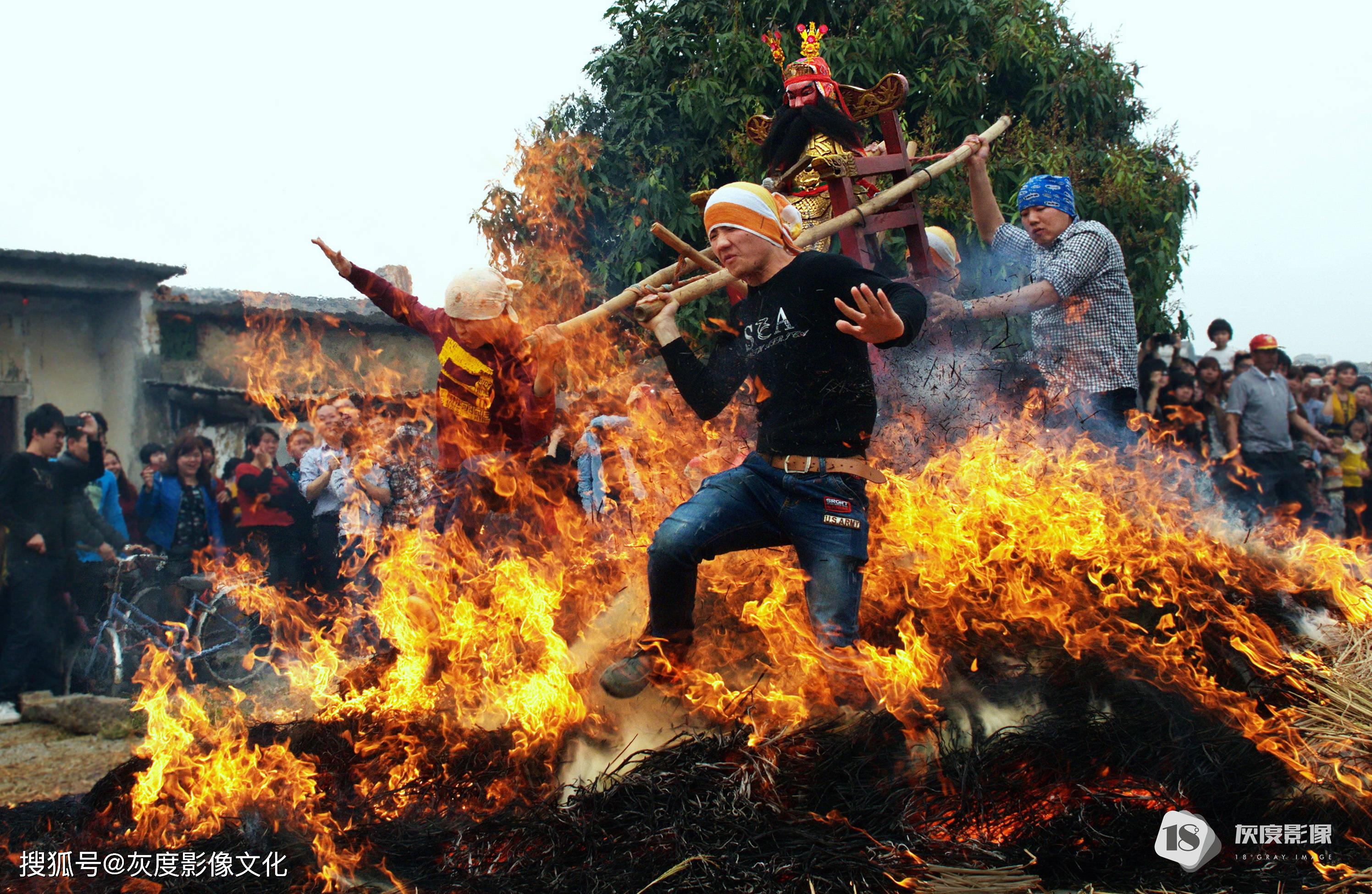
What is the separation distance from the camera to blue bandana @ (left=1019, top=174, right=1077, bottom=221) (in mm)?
4781

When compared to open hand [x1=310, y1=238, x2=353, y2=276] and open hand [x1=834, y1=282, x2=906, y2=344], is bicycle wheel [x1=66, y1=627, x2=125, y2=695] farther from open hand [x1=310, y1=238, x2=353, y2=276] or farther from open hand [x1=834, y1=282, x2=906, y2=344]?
open hand [x1=834, y1=282, x2=906, y2=344]

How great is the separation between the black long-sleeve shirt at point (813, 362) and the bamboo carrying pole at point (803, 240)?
0.38 m

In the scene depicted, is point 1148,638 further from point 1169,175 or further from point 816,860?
point 1169,175

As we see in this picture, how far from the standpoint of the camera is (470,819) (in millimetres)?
3293

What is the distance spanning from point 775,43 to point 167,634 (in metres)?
6.81

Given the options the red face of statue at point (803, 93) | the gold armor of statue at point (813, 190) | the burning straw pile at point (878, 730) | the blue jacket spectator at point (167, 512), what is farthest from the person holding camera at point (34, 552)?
the red face of statue at point (803, 93)

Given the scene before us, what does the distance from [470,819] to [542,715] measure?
0.44 metres

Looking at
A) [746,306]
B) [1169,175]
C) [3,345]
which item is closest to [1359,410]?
[1169,175]

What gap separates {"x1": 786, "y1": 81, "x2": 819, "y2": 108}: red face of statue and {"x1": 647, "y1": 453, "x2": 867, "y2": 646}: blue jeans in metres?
2.54

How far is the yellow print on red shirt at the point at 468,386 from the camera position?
4.86 meters

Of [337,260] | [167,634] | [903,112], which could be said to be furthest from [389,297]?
[903,112]

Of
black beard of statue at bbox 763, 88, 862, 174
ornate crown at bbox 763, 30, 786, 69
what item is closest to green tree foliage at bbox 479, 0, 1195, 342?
ornate crown at bbox 763, 30, 786, 69

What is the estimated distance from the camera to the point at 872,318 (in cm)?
311

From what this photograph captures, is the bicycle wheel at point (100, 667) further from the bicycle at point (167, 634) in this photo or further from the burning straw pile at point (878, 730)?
the burning straw pile at point (878, 730)
